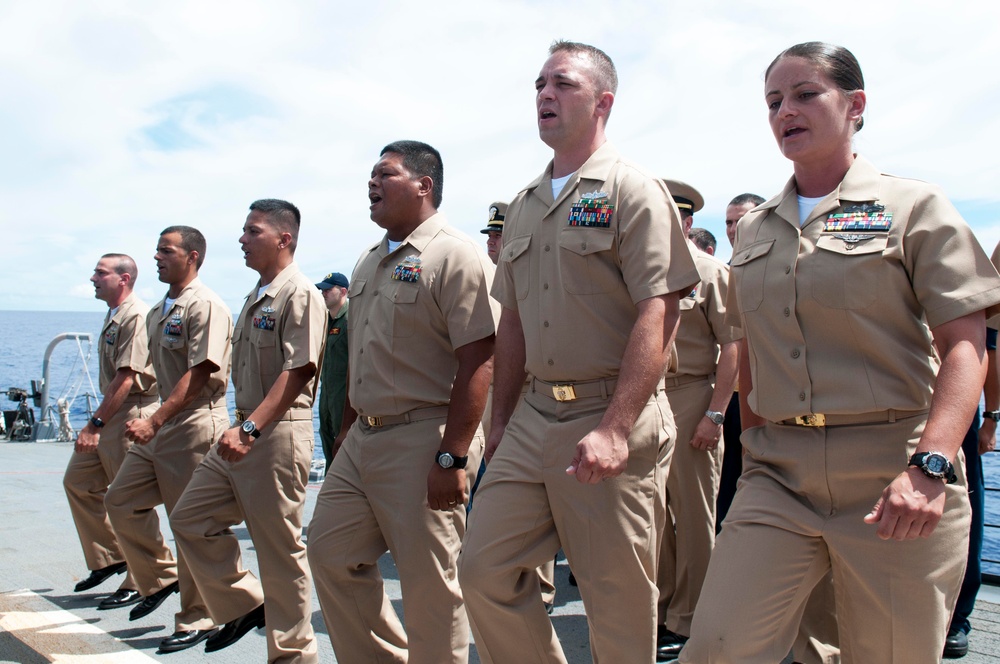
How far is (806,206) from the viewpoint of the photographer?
286 cm

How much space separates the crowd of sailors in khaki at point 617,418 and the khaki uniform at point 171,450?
0.54 metres

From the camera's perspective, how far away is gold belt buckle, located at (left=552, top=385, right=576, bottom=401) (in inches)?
123

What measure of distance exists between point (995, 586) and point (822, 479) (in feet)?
11.9

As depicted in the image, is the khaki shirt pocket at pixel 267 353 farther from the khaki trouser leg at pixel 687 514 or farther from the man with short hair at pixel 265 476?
the khaki trouser leg at pixel 687 514

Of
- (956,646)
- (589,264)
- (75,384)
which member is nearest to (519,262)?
(589,264)

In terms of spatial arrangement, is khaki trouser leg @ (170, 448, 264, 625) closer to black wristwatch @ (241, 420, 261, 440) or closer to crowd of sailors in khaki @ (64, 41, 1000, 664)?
crowd of sailors in khaki @ (64, 41, 1000, 664)

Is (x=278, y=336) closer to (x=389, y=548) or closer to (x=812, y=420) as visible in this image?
(x=389, y=548)

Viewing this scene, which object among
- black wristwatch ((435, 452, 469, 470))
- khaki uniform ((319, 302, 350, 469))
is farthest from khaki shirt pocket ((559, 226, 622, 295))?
khaki uniform ((319, 302, 350, 469))

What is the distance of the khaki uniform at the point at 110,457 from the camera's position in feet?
21.0

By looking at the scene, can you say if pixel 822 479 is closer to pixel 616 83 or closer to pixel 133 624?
pixel 616 83

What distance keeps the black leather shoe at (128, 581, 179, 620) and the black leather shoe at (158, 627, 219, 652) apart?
59 centimetres

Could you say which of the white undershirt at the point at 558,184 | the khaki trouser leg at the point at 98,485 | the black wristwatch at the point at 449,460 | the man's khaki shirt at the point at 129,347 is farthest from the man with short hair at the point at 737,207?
the khaki trouser leg at the point at 98,485

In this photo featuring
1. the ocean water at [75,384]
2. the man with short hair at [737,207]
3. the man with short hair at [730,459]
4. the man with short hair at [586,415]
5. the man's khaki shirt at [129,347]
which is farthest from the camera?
the ocean water at [75,384]

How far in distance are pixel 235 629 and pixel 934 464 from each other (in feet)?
12.5
